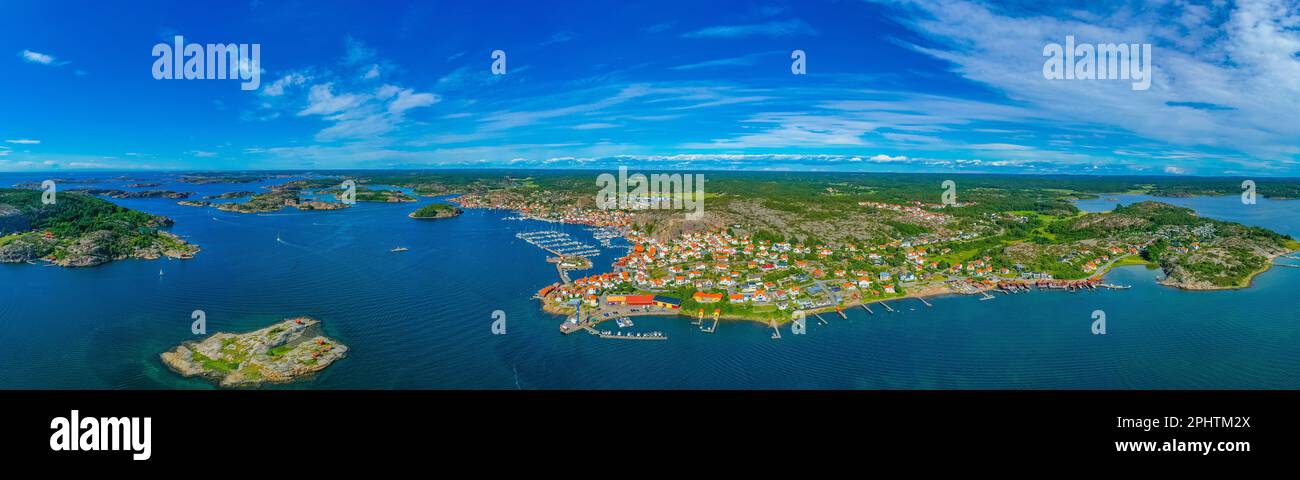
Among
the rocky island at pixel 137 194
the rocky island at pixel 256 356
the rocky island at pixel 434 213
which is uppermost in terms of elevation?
the rocky island at pixel 137 194

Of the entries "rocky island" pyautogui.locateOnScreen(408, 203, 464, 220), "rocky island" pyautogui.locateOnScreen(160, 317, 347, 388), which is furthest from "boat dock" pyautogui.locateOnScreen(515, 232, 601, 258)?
"rocky island" pyautogui.locateOnScreen(160, 317, 347, 388)

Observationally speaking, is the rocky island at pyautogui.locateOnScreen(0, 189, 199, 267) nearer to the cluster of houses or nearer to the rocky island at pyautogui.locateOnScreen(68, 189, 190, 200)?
the cluster of houses

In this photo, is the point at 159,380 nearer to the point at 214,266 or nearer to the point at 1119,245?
the point at 214,266

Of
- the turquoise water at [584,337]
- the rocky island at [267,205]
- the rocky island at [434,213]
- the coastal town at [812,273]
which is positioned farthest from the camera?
the rocky island at [267,205]

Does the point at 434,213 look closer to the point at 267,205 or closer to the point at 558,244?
the point at 267,205

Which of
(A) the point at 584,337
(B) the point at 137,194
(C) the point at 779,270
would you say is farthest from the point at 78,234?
(B) the point at 137,194

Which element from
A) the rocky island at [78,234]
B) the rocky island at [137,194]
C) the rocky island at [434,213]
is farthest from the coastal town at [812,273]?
the rocky island at [137,194]

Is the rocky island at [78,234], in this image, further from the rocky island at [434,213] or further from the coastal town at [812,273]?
the coastal town at [812,273]
